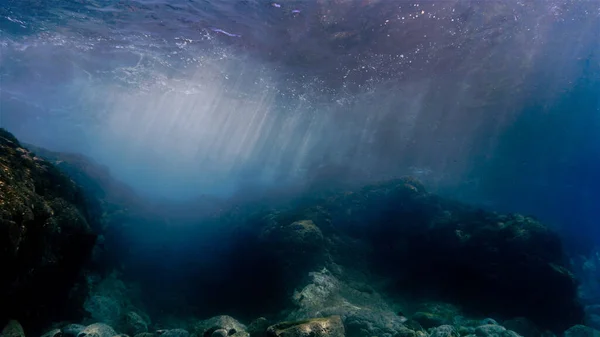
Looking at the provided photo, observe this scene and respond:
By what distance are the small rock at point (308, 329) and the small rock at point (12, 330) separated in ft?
13.6

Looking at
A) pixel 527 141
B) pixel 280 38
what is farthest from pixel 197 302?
pixel 527 141

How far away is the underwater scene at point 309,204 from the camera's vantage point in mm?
6727

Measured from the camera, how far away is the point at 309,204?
18359 mm

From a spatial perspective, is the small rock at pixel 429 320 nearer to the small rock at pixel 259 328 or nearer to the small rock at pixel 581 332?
the small rock at pixel 259 328

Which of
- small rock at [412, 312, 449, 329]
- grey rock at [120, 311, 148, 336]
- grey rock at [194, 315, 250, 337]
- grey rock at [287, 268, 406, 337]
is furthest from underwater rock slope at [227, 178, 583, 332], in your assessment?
grey rock at [120, 311, 148, 336]

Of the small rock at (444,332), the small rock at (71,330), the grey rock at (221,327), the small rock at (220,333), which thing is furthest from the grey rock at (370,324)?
the small rock at (71,330)

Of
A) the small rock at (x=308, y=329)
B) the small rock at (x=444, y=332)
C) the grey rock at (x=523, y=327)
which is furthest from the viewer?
the grey rock at (x=523, y=327)

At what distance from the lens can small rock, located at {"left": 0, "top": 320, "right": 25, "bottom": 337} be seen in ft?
15.8

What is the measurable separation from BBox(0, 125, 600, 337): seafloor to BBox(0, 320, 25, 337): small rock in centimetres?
3

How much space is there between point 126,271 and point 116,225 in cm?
402

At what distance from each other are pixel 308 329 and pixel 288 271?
5.63 meters

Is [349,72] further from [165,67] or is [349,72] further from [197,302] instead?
[197,302]

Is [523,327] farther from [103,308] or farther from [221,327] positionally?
[103,308]

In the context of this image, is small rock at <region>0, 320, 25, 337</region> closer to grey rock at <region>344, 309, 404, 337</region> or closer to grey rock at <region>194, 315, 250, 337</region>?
grey rock at <region>194, 315, 250, 337</region>
